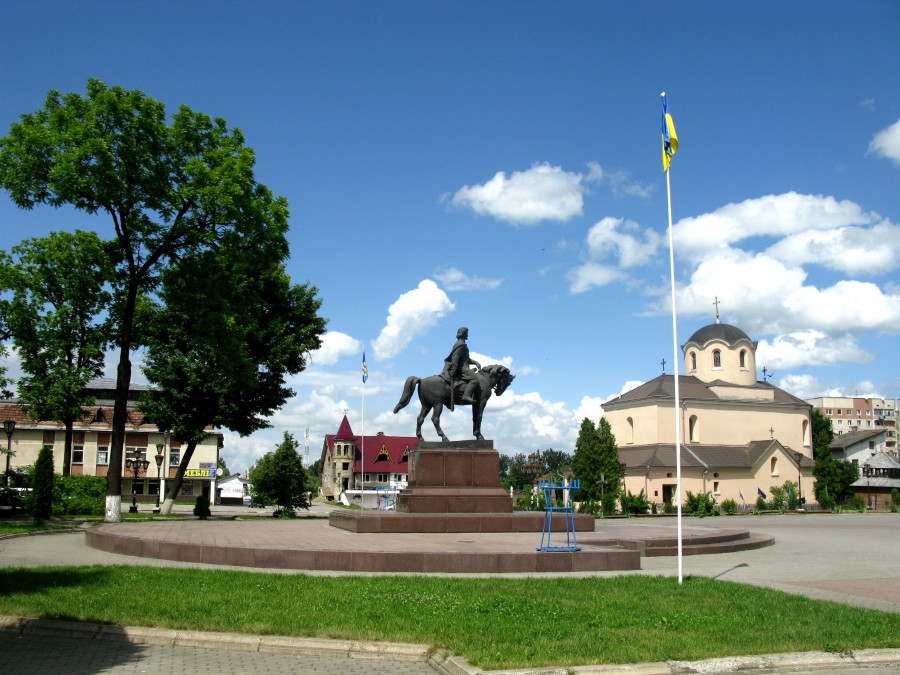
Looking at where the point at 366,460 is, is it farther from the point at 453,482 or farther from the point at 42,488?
the point at 453,482

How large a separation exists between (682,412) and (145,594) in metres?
65.6

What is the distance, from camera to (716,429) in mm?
73438

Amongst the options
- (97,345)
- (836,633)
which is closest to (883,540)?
(836,633)

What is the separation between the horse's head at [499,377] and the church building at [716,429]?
4578cm

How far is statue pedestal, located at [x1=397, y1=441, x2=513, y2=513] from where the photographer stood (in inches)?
829

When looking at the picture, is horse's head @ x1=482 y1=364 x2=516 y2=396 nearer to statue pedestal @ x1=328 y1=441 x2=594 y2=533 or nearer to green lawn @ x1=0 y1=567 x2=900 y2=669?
statue pedestal @ x1=328 y1=441 x2=594 y2=533

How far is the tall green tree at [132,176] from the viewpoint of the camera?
79.6ft

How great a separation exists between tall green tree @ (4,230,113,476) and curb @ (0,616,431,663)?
24.7m

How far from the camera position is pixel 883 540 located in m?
25.8

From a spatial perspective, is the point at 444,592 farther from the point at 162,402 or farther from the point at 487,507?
the point at 162,402

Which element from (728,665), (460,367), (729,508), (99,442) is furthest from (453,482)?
(99,442)

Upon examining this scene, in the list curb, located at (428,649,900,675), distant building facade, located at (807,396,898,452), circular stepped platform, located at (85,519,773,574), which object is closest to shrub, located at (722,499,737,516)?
Answer: circular stepped platform, located at (85,519,773,574)

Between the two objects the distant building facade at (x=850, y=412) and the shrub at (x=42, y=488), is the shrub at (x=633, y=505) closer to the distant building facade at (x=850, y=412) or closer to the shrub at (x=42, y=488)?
the shrub at (x=42, y=488)

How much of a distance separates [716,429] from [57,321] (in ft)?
190
